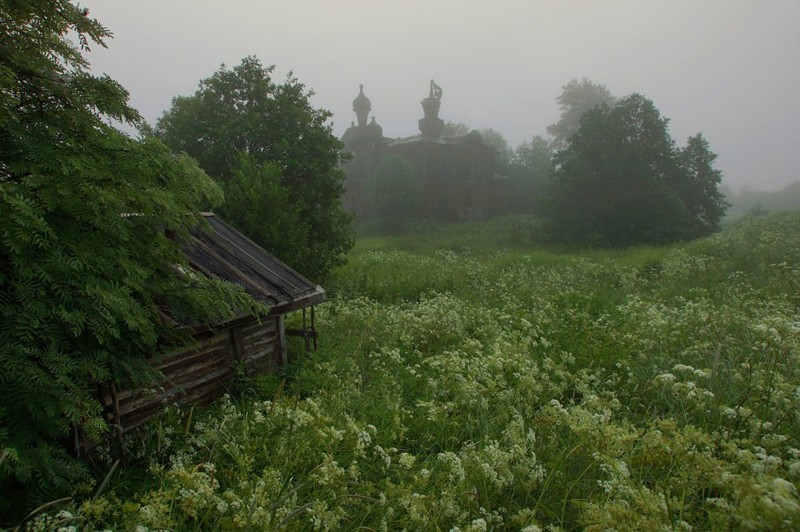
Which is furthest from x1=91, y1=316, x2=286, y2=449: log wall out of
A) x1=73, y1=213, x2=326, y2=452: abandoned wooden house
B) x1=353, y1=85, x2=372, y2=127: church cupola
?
x1=353, y1=85, x2=372, y2=127: church cupola

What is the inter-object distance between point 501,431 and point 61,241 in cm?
426

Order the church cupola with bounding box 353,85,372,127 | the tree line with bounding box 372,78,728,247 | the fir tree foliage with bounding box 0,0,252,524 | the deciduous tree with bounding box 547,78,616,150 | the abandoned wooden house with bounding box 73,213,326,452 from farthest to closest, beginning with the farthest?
the deciduous tree with bounding box 547,78,616,150 → the church cupola with bounding box 353,85,372,127 → the tree line with bounding box 372,78,728,247 → the abandoned wooden house with bounding box 73,213,326,452 → the fir tree foliage with bounding box 0,0,252,524

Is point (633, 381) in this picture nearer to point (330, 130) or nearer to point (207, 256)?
point (207, 256)

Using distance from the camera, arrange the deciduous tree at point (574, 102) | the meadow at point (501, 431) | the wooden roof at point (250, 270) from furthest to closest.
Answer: the deciduous tree at point (574, 102)
the wooden roof at point (250, 270)
the meadow at point (501, 431)

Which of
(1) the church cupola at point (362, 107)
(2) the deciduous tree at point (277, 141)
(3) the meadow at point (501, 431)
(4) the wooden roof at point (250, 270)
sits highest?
(1) the church cupola at point (362, 107)

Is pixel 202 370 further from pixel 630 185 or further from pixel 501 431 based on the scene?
pixel 630 185

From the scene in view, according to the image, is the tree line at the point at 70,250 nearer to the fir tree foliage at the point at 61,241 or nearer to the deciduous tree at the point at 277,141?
the fir tree foliage at the point at 61,241

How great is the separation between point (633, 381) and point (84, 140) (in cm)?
660

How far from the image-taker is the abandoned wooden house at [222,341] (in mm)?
4449

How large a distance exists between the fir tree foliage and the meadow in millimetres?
664

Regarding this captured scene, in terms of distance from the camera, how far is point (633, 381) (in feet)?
18.7

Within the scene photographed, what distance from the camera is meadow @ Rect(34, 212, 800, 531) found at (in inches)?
110

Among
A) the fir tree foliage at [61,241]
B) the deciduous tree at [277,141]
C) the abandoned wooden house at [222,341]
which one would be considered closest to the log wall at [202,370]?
the abandoned wooden house at [222,341]

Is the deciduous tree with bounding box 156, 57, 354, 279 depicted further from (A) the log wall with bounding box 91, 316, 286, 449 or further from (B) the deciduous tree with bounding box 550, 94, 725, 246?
(B) the deciduous tree with bounding box 550, 94, 725, 246
